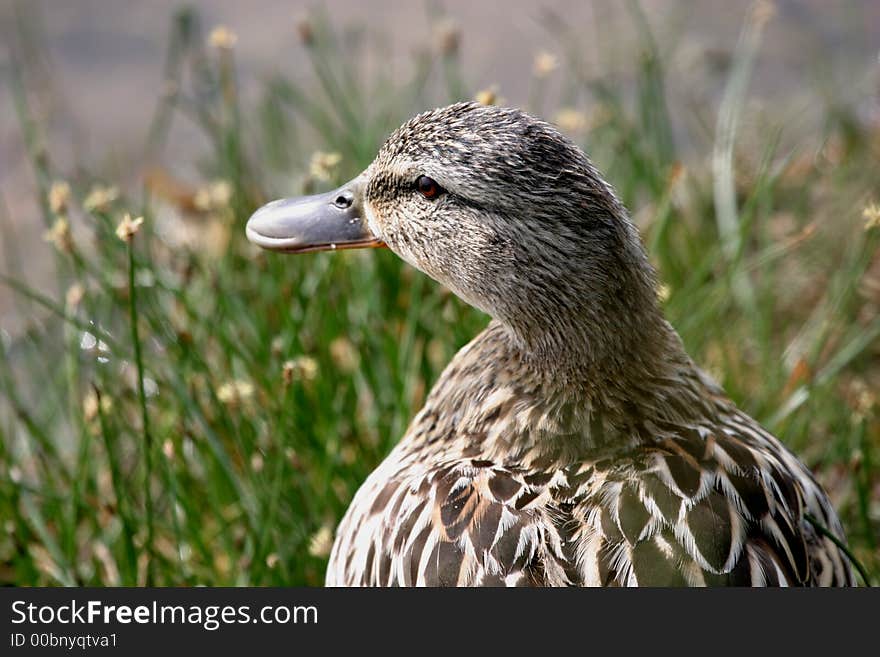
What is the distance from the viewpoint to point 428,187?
261 cm

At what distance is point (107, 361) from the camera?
3.64m

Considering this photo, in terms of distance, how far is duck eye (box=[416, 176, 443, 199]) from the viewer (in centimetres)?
260

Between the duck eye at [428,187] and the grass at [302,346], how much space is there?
0.56 metres

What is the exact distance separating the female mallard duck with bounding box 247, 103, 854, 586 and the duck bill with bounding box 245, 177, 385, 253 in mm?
50

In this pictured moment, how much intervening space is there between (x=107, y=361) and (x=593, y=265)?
1750 millimetres

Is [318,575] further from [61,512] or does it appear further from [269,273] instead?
[269,273]

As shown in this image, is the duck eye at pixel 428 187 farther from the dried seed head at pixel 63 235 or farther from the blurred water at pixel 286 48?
the blurred water at pixel 286 48

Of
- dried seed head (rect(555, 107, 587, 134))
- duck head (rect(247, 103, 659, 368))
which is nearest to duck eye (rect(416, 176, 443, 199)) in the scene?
duck head (rect(247, 103, 659, 368))

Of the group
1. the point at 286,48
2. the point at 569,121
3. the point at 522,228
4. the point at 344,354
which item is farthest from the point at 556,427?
the point at 286,48

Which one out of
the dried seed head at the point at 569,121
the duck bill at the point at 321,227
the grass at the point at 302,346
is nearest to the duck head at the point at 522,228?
the duck bill at the point at 321,227

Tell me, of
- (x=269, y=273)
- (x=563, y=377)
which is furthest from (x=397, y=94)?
(x=563, y=377)

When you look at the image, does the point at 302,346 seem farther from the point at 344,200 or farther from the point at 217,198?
the point at 344,200

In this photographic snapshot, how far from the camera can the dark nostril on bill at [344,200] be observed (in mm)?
2830

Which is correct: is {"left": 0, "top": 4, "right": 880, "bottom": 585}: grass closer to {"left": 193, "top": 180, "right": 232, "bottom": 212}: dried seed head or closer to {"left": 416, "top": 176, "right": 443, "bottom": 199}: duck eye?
{"left": 193, "top": 180, "right": 232, "bottom": 212}: dried seed head
